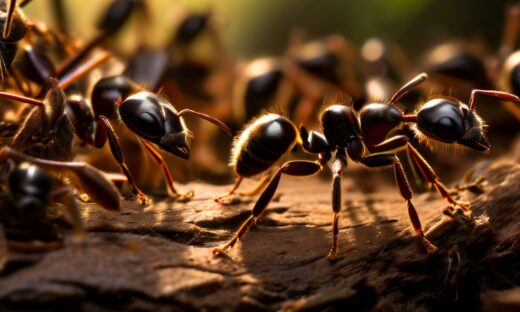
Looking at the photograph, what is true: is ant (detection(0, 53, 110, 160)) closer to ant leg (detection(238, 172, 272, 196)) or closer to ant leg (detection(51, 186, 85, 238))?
ant leg (detection(51, 186, 85, 238))

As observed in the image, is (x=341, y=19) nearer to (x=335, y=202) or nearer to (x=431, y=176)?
(x=431, y=176)

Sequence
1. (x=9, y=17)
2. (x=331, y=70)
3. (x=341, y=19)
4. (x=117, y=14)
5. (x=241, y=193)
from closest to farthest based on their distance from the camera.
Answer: (x=9, y=17) → (x=241, y=193) → (x=331, y=70) → (x=117, y=14) → (x=341, y=19)

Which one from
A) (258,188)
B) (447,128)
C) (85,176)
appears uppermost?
(258,188)

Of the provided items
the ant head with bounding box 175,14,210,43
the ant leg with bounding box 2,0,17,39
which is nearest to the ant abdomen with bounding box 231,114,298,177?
the ant leg with bounding box 2,0,17,39

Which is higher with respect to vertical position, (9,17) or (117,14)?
(117,14)

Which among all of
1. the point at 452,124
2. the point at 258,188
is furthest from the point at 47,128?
the point at 452,124

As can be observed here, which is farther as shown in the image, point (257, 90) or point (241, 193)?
point (257, 90)

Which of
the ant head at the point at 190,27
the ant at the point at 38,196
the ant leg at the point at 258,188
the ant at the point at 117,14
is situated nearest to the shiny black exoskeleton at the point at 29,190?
the ant at the point at 38,196

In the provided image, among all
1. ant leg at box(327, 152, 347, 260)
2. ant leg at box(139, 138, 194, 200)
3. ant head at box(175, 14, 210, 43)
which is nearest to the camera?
ant leg at box(327, 152, 347, 260)
